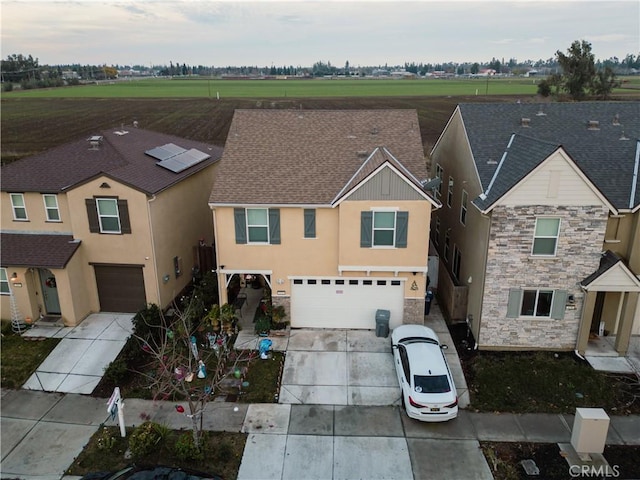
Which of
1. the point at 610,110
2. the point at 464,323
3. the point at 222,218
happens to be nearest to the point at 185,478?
the point at 222,218

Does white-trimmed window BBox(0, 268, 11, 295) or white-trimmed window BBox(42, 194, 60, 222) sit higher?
white-trimmed window BBox(42, 194, 60, 222)

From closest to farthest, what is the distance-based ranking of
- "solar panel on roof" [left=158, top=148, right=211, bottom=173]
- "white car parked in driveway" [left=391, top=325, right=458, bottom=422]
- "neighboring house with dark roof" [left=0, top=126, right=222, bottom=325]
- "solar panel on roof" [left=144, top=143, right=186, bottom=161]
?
"white car parked in driveway" [left=391, top=325, right=458, bottom=422]
"neighboring house with dark roof" [left=0, top=126, right=222, bottom=325]
"solar panel on roof" [left=158, top=148, right=211, bottom=173]
"solar panel on roof" [left=144, top=143, right=186, bottom=161]

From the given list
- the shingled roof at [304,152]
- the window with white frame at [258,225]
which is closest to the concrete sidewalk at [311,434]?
the window with white frame at [258,225]

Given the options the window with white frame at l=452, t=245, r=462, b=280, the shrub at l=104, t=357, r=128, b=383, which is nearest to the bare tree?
the shrub at l=104, t=357, r=128, b=383

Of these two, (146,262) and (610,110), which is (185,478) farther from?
(610,110)

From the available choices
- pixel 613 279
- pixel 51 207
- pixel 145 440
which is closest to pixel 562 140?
pixel 613 279

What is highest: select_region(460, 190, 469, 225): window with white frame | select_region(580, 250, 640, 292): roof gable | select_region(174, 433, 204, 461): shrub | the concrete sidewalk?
select_region(460, 190, 469, 225): window with white frame

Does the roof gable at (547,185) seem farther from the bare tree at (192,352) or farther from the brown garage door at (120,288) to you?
the brown garage door at (120,288)

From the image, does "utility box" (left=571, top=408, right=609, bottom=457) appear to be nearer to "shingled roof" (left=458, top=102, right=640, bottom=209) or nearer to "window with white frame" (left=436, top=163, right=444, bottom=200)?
"shingled roof" (left=458, top=102, right=640, bottom=209)
